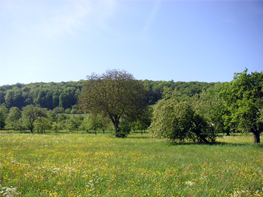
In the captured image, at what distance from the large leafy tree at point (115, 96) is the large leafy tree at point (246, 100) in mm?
18091

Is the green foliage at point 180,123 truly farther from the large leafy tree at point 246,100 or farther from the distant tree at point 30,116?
the distant tree at point 30,116

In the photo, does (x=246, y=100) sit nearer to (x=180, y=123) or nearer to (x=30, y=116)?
(x=180, y=123)

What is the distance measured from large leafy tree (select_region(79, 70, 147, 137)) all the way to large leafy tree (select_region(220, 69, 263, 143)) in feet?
59.4

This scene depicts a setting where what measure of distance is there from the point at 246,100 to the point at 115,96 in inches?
889

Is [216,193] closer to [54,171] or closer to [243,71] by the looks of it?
[54,171]

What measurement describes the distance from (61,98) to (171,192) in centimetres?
14065

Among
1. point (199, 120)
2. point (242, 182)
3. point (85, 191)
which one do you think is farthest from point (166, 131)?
point (85, 191)

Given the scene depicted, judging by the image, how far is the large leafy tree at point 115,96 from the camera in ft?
116

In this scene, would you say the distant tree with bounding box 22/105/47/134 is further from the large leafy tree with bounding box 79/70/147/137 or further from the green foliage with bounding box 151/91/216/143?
the green foliage with bounding box 151/91/216/143

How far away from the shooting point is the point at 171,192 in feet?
21.3

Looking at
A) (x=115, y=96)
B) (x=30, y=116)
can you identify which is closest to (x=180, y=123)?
(x=115, y=96)

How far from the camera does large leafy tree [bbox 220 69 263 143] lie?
746 inches

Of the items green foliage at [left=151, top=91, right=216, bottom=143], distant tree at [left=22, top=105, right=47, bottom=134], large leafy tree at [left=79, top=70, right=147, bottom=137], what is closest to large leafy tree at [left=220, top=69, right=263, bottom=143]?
green foliage at [left=151, top=91, right=216, bottom=143]

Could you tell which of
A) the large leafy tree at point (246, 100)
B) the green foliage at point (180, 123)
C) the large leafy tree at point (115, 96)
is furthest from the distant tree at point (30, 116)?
the large leafy tree at point (246, 100)
